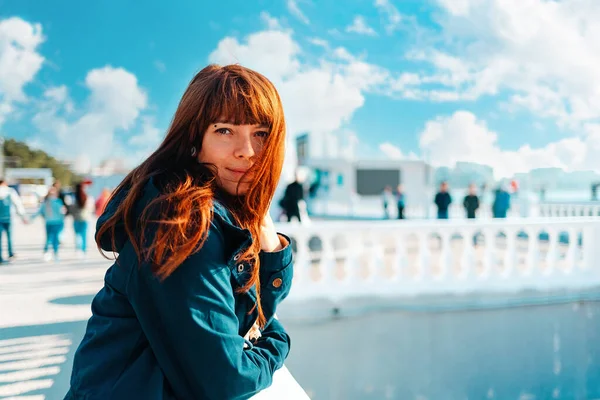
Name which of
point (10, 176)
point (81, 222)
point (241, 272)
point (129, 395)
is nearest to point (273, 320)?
point (241, 272)

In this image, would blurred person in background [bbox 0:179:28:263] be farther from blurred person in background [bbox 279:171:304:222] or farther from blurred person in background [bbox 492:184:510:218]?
blurred person in background [bbox 492:184:510:218]

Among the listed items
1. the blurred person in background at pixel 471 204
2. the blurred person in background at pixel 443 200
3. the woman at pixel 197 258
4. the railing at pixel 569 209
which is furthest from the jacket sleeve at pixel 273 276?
the railing at pixel 569 209

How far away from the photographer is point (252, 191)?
924mm

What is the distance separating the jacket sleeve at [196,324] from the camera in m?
0.73

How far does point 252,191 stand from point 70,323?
9.13 feet

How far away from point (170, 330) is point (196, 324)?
0.05 meters

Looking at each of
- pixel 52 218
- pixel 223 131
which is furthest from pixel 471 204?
pixel 223 131

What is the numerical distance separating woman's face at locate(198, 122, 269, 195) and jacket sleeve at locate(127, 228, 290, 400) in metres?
0.17

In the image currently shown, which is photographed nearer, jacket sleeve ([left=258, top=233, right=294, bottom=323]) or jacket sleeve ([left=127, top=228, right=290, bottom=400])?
jacket sleeve ([left=127, top=228, right=290, bottom=400])

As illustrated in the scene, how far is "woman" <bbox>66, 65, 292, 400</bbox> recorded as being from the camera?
2.43 ft

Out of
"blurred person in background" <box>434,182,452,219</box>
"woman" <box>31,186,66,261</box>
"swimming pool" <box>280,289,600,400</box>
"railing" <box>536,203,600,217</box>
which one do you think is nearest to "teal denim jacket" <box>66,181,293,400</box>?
"swimming pool" <box>280,289,600,400</box>

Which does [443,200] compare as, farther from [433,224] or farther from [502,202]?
[433,224]

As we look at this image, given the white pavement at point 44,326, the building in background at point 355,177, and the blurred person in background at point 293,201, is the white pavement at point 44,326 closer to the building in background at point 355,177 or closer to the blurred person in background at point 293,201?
the blurred person in background at point 293,201

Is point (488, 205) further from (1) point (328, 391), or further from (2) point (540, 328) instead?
(1) point (328, 391)
